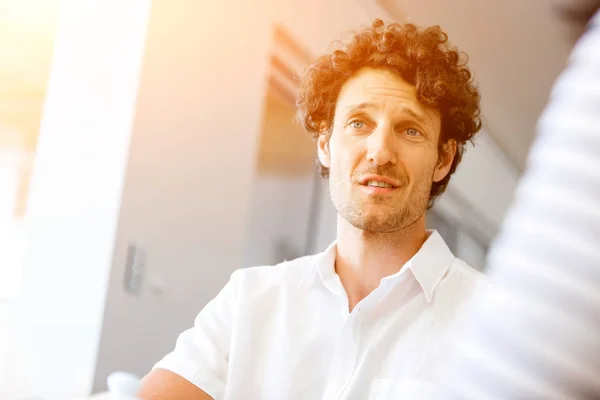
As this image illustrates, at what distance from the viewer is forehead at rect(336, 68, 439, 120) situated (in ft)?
2.88

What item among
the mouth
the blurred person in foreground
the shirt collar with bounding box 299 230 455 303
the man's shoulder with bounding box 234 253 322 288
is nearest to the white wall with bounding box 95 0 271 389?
the man's shoulder with bounding box 234 253 322 288

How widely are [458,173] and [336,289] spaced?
0.42m

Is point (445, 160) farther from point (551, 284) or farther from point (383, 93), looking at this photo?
point (551, 284)

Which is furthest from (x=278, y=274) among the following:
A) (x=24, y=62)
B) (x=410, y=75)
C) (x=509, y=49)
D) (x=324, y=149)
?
(x=24, y=62)

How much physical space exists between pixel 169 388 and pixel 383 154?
445mm

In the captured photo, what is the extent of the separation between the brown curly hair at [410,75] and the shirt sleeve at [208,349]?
0.33m

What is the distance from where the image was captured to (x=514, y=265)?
0.19 m

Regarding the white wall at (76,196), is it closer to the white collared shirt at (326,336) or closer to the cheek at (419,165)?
the white collared shirt at (326,336)

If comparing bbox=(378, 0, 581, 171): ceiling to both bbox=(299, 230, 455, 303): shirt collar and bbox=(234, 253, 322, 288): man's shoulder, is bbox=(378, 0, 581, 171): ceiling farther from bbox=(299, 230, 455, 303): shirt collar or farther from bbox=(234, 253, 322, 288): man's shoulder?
bbox=(234, 253, 322, 288): man's shoulder

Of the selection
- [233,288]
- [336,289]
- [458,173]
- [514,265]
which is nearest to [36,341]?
[233,288]

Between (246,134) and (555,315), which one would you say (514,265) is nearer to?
(555,315)

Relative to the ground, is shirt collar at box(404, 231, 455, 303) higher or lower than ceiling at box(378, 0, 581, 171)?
lower

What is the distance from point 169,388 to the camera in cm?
79

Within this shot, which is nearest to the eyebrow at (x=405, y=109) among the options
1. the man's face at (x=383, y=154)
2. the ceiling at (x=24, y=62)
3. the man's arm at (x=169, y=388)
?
the man's face at (x=383, y=154)
